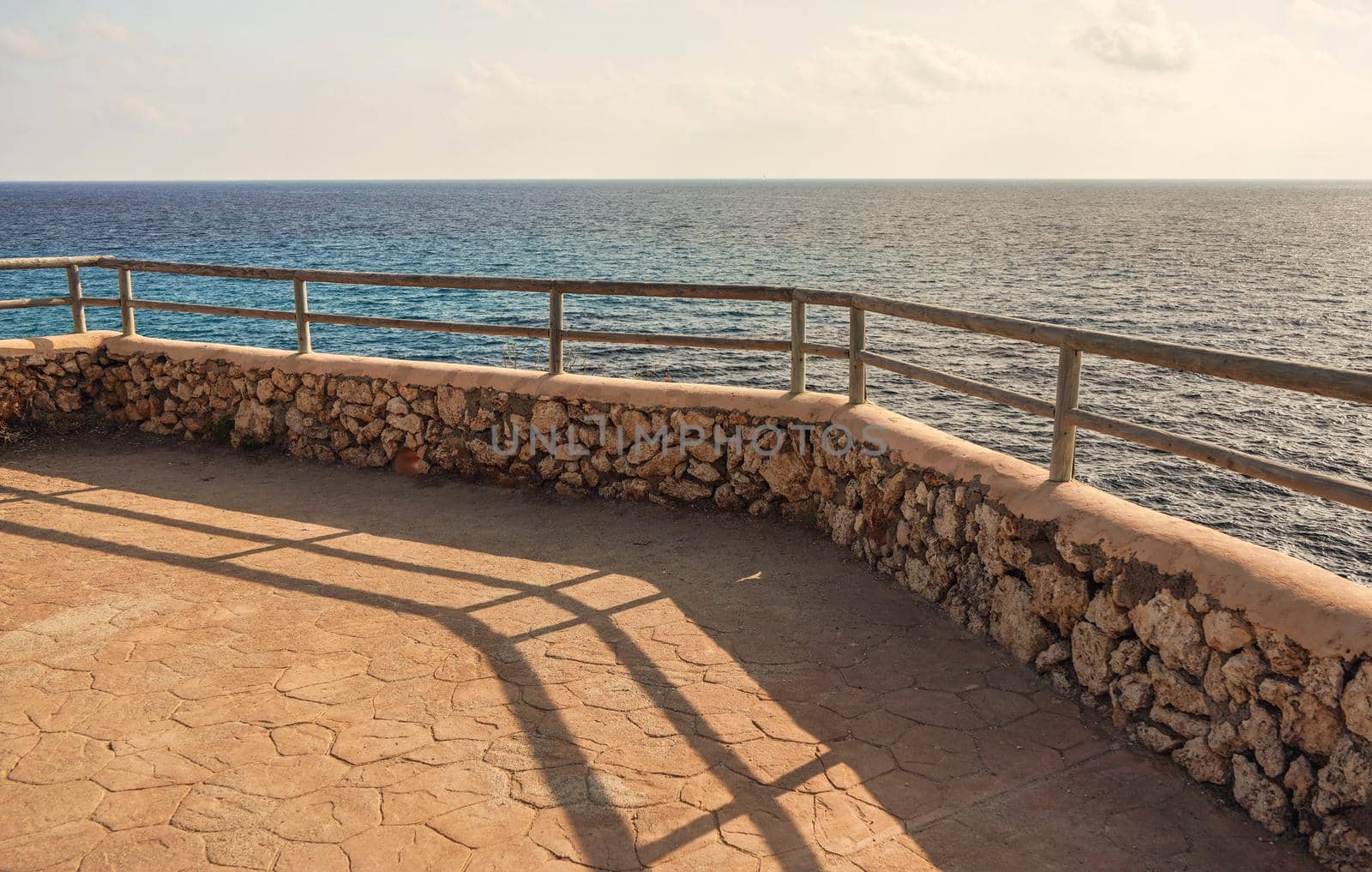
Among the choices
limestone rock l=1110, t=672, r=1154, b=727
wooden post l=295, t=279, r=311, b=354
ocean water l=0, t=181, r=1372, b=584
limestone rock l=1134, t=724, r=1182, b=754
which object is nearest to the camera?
limestone rock l=1134, t=724, r=1182, b=754

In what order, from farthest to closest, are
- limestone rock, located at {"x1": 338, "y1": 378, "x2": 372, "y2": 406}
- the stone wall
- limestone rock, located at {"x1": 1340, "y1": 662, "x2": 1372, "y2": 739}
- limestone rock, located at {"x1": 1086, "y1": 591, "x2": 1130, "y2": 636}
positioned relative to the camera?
limestone rock, located at {"x1": 338, "y1": 378, "x2": 372, "y2": 406} < limestone rock, located at {"x1": 1086, "y1": 591, "x2": 1130, "y2": 636} < the stone wall < limestone rock, located at {"x1": 1340, "y1": 662, "x2": 1372, "y2": 739}

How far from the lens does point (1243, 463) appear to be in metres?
3.84

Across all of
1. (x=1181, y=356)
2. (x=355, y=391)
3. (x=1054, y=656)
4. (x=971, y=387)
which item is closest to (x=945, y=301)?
(x=355, y=391)

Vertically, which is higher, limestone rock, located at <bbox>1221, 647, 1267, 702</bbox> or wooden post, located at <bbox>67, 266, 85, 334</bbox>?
wooden post, located at <bbox>67, 266, 85, 334</bbox>

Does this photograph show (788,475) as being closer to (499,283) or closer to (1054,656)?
(1054,656)

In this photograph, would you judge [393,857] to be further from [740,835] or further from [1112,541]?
[1112,541]

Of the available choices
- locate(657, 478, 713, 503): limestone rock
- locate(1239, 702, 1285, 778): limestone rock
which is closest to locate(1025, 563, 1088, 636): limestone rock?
locate(1239, 702, 1285, 778): limestone rock

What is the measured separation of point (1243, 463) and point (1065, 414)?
101cm

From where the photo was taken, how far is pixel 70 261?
913cm

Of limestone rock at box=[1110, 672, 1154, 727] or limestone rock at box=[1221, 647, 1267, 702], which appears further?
limestone rock at box=[1110, 672, 1154, 727]

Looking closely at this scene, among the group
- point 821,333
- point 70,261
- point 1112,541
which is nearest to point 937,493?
point 1112,541

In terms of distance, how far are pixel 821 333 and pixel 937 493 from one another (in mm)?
25613

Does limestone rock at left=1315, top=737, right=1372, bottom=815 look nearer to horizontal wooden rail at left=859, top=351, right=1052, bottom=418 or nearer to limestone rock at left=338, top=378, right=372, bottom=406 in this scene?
horizontal wooden rail at left=859, top=351, right=1052, bottom=418

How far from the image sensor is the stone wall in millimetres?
3506
